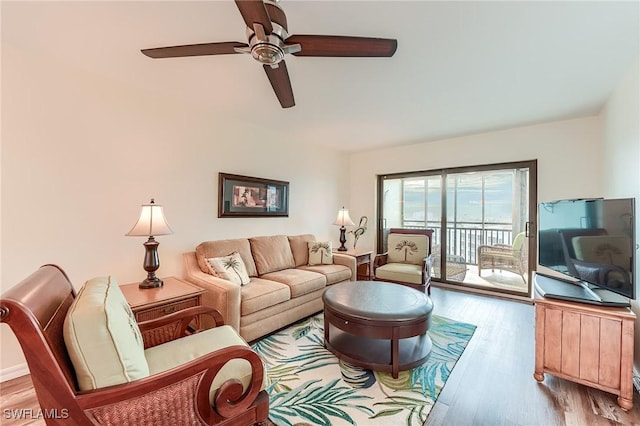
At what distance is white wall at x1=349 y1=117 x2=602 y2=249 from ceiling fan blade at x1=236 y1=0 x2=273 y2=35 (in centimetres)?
387

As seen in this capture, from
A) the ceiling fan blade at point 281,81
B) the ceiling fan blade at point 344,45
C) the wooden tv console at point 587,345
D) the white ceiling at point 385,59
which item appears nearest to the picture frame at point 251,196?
the white ceiling at point 385,59

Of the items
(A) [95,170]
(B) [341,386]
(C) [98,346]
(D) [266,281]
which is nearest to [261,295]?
(D) [266,281]

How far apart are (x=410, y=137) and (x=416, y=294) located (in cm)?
275

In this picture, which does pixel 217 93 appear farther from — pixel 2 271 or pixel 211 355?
pixel 211 355

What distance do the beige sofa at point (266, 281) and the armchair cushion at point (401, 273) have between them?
42cm

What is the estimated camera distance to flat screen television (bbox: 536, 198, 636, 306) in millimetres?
1784

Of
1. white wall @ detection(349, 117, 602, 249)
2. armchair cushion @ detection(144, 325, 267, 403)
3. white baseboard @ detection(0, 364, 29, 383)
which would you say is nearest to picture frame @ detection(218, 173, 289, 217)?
armchair cushion @ detection(144, 325, 267, 403)

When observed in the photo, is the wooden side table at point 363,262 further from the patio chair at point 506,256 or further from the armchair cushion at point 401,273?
the patio chair at point 506,256

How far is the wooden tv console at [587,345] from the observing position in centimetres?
172

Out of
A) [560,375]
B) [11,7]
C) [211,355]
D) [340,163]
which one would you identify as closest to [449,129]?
[340,163]

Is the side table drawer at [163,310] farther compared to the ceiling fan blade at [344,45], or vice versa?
the side table drawer at [163,310]

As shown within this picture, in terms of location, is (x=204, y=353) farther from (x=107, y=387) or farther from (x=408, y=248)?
(x=408, y=248)

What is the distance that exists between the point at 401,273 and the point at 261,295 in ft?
6.77

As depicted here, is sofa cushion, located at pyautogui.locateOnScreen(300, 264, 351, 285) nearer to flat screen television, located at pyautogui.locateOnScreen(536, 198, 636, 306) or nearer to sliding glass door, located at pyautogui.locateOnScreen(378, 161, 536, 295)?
sliding glass door, located at pyautogui.locateOnScreen(378, 161, 536, 295)
